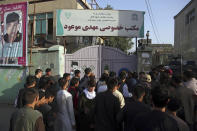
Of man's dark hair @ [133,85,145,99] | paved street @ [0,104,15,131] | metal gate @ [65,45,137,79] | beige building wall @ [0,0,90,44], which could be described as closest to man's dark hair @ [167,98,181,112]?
man's dark hair @ [133,85,145,99]

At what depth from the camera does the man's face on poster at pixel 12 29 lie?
9312 mm

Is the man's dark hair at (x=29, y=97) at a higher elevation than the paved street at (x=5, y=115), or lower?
higher

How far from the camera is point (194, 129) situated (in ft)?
11.3

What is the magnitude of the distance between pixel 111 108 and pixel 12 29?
773 cm

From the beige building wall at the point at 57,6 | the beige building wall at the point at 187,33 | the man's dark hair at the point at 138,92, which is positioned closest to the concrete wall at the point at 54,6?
the beige building wall at the point at 57,6

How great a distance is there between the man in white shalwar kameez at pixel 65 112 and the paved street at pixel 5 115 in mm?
2804

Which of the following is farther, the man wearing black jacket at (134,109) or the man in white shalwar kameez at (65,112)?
the man in white shalwar kameez at (65,112)

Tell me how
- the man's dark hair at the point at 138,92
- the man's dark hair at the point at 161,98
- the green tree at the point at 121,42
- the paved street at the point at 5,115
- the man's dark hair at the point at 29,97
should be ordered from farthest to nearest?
the green tree at the point at 121,42, the paved street at the point at 5,115, the man's dark hair at the point at 138,92, the man's dark hair at the point at 29,97, the man's dark hair at the point at 161,98

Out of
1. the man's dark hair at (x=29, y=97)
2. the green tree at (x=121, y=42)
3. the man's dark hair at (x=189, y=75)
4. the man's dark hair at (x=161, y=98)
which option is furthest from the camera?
the green tree at (x=121, y=42)

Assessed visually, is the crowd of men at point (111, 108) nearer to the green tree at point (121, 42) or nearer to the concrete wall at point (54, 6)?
the concrete wall at point (54, 6)

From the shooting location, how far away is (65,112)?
158 inches

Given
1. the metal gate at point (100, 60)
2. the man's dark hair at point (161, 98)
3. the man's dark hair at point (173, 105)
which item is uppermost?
the metal gate at point (100, 60)

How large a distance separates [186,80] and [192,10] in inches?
618

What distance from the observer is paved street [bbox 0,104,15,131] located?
6195 mm
